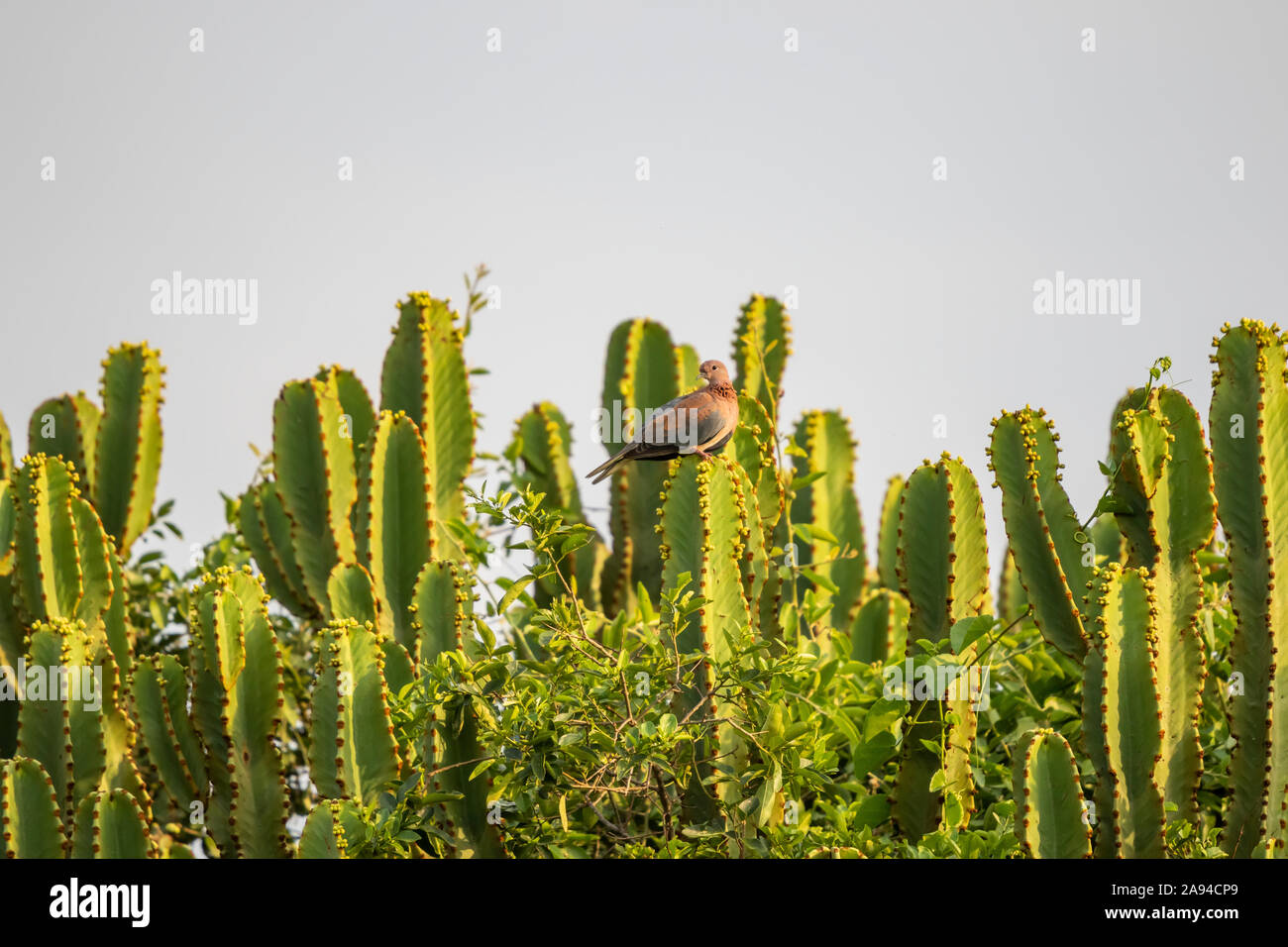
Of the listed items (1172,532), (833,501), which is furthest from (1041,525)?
(833,501)

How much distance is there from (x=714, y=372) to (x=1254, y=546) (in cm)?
187

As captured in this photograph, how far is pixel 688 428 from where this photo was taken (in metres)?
4.59

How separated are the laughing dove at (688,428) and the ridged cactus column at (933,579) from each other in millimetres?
687

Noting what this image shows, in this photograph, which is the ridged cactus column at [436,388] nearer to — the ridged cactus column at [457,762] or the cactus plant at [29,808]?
the ridged cactus column at [457,762]

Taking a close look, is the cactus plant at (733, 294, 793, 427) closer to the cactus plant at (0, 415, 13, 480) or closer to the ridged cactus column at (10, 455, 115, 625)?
the ridged cactus column at (10, 455, 115, 625)

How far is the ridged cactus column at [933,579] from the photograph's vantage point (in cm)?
460

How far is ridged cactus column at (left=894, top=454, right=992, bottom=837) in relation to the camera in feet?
15.1

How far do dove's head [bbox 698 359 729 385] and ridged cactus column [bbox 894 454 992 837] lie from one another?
0.76 m

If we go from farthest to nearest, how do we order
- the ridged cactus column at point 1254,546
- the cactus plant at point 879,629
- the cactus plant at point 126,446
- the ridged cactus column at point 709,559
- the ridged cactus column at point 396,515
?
the cactus plant at point 126,446 < the cactus plant at point 879,629 < the ridged cactus column at point 396,515 < the ridged cactus column at point 709,559 < the ridged cactus column at point 1254,546

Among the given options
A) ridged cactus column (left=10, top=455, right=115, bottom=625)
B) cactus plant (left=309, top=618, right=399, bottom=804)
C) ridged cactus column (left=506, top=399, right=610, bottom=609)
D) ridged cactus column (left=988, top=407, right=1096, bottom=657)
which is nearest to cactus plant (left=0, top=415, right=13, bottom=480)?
ridged cactus column (left=10, top=455, right=115, bottom=625)

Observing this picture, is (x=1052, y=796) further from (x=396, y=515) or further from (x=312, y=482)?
(x=312, y=482)

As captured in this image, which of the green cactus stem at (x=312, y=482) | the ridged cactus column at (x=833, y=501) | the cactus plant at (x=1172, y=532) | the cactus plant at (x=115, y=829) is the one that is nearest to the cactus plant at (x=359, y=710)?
the cactus plant at (x=115, y=829)
